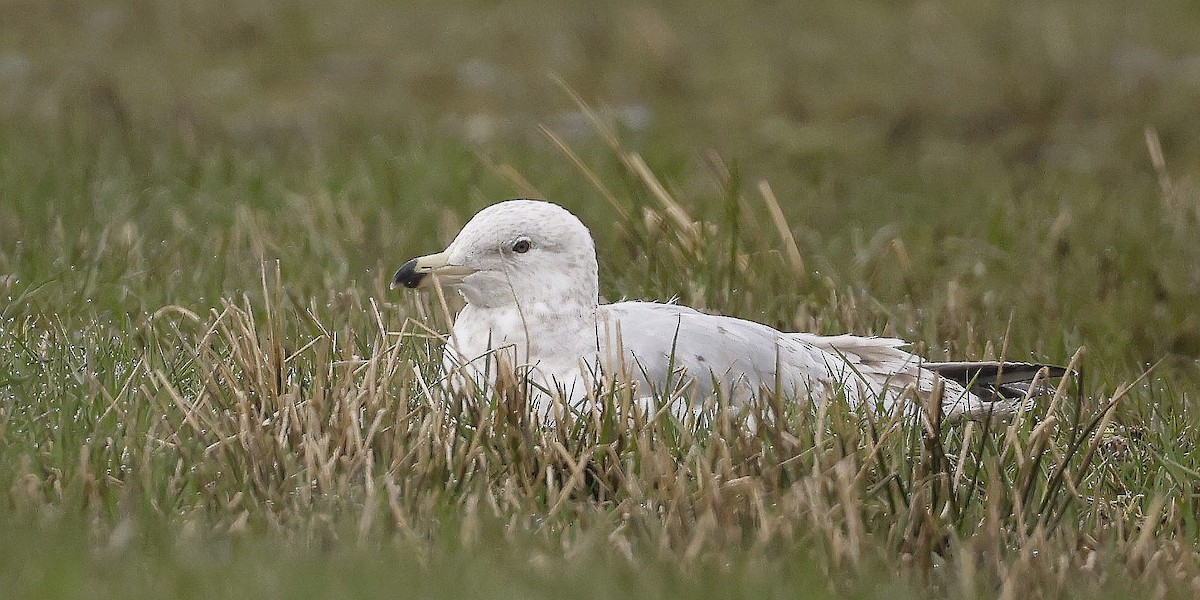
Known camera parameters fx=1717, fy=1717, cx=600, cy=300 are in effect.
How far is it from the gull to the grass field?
0.59 ft

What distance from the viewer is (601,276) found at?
5.55 metres

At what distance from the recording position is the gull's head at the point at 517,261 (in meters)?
4.26

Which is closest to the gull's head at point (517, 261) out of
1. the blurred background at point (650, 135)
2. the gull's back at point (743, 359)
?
the gull's back at point (743, 359)

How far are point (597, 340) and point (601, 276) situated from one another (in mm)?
1552

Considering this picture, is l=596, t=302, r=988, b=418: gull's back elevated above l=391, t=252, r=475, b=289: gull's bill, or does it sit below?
below

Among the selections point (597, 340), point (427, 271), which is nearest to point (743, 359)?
point (597, 340)

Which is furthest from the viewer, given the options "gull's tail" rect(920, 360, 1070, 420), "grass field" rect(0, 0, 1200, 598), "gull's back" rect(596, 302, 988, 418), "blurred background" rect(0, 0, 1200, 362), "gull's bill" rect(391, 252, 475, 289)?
"blurred background" rect(0, 0, 1200, 362)

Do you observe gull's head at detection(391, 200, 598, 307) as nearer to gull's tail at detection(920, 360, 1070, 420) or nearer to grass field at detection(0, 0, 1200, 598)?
grass field at detection(0, 0, 1200, 598)

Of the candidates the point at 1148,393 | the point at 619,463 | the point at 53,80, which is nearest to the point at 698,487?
the point at 619,463

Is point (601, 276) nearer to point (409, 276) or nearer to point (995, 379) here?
point (409, 276)

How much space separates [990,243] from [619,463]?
327 centimetres

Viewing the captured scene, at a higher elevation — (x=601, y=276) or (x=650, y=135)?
(x=650, y=135)

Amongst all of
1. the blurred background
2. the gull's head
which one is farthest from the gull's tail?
the gull's head

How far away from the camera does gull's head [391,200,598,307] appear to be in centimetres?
426
